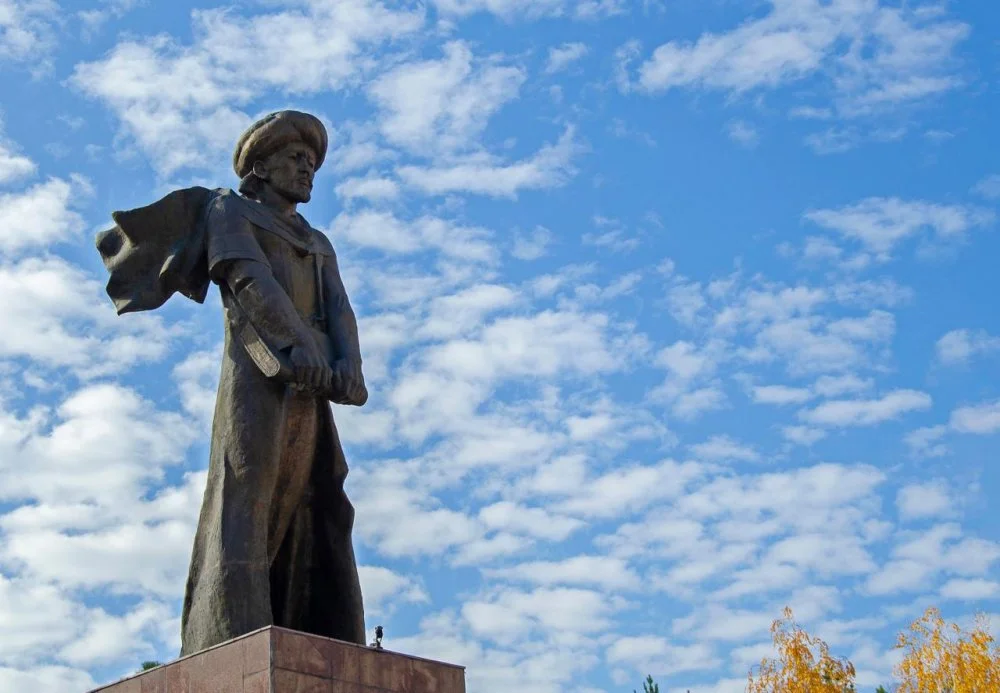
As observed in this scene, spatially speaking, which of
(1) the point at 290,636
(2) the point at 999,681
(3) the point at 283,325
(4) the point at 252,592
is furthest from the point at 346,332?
(2) the point at 999,681

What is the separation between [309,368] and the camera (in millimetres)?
8156

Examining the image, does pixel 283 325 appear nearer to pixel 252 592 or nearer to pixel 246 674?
pixel 252 592

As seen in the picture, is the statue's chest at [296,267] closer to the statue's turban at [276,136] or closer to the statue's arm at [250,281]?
the statue's arm at [250,281]

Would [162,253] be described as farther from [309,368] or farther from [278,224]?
[309,368]

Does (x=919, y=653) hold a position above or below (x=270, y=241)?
above

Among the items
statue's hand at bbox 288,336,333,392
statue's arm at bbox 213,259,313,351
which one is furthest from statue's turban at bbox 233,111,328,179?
statue's hand at bbox 288,336,333,392

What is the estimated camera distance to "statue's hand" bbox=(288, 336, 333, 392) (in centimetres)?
815

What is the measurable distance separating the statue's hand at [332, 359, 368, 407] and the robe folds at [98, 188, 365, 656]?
107 mm

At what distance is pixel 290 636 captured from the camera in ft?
22.9

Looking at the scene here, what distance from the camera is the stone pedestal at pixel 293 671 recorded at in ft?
22.6

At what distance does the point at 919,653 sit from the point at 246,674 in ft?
75.8

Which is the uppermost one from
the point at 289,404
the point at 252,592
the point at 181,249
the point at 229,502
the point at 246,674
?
the point at 181,249

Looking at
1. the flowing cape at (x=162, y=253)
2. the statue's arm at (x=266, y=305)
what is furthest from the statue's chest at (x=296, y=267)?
the flowing cape at (x=162, y=253)

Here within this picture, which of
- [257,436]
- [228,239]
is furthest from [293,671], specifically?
[228,239]
